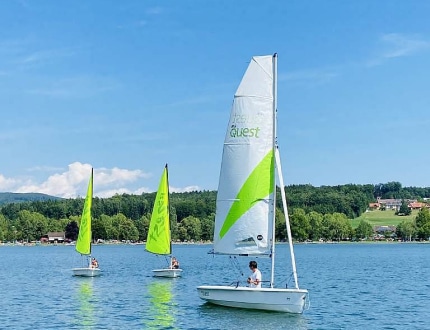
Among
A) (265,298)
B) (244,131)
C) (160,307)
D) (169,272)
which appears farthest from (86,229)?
(265,298)

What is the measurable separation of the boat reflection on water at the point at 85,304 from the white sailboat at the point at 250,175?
5.78 metres

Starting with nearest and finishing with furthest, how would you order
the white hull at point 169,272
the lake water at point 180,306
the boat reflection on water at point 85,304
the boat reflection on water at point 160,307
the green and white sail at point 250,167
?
the lake water at point 180,306
the green and white sail at point 250,167
the boat reflection on water at point 160,307
the boat reflection on water at point 85,304
the white hull at point 169,272

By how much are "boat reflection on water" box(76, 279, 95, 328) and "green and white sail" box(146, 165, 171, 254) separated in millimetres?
6396

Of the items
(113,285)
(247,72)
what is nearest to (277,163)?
(247,72)

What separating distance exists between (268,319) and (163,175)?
29632mm

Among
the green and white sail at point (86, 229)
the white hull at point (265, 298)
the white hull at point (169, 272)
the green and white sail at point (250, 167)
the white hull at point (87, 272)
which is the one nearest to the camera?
the white hull at point (265, 298)

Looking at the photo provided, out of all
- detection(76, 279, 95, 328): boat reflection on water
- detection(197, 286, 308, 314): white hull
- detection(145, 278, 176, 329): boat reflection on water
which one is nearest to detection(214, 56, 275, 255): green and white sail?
detection(197, 286, 308, 314): white hull

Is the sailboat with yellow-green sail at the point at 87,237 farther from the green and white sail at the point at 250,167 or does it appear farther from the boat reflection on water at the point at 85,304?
the green and white sail at the point at 250,167

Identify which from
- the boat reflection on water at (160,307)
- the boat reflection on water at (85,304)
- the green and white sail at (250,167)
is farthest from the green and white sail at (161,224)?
the green and white sail at (250,167)

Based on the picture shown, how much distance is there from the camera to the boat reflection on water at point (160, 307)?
32594 mm

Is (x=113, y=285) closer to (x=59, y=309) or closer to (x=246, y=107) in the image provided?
(x=59, y=309)

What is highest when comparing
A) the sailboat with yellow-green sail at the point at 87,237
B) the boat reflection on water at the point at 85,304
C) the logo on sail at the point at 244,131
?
the logo on sail at the point at 244,131

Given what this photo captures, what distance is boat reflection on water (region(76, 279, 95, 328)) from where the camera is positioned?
33013mm

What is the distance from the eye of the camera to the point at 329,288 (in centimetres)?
5250
